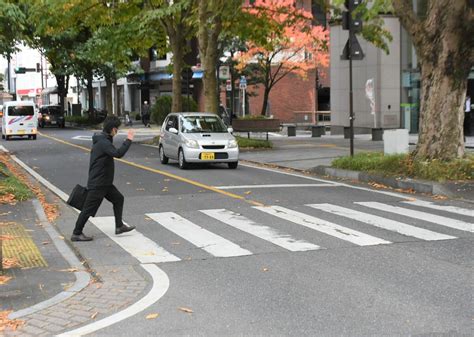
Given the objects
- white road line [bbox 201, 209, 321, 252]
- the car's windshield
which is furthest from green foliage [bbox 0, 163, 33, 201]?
the car's windshield

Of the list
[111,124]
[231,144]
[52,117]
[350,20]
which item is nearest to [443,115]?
[350,20]

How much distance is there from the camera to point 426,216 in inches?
407

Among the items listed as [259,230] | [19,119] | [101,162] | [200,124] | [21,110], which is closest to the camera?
[101,162]

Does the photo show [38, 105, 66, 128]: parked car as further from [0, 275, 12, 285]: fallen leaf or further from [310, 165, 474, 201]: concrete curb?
[0, 275, 12, 285]: fallen leaf

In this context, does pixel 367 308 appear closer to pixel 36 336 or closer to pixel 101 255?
pixel 36 336

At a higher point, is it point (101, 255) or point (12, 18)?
point (12, 18)

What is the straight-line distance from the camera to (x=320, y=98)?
62.4m

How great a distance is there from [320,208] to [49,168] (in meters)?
10.9

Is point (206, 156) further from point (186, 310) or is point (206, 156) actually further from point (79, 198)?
point (186, 310)

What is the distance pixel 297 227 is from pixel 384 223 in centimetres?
138

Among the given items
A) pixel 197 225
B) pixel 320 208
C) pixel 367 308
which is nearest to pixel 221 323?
pixel 367 308

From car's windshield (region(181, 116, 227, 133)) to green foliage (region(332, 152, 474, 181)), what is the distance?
→ 4480 millimetres

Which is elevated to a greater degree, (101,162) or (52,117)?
(52,117)

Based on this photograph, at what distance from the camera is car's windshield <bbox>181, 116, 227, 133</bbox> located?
1902 centimetres
